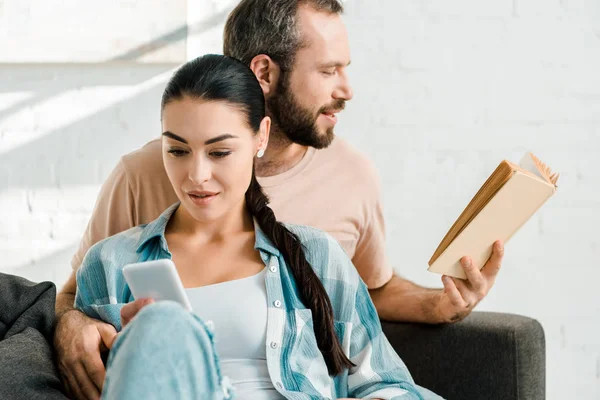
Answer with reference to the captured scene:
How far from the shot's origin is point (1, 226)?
8.15 ft

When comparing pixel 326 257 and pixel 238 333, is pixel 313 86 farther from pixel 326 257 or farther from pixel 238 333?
pixel 238 333

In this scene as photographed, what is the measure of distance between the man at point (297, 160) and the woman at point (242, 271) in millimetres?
264

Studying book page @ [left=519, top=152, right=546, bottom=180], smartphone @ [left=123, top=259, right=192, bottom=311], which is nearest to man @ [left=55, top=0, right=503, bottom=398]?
book page @ [left=519, top=152, right=546, bottom=180]

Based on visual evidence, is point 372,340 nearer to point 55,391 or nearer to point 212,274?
point 212,274

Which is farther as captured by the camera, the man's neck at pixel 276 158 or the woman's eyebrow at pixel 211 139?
the man's neck at pixel 276 158

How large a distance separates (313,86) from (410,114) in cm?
74

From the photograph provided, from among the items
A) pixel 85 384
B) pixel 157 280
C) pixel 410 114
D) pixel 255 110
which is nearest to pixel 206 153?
pixel 255 110

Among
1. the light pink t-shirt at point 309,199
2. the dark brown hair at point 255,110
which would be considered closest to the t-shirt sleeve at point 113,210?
the light pink t-shirt at point 309,199

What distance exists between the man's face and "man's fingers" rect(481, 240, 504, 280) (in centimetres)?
45

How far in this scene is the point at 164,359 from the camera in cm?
100

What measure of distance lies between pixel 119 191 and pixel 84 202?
2.40 ft

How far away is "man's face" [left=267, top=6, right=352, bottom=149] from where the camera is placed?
1.80 m

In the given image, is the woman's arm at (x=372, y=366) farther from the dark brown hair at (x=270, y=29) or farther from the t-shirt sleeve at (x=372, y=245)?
the dark brown hair at (x=270, y=29)

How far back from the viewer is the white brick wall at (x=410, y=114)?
2.46 m
